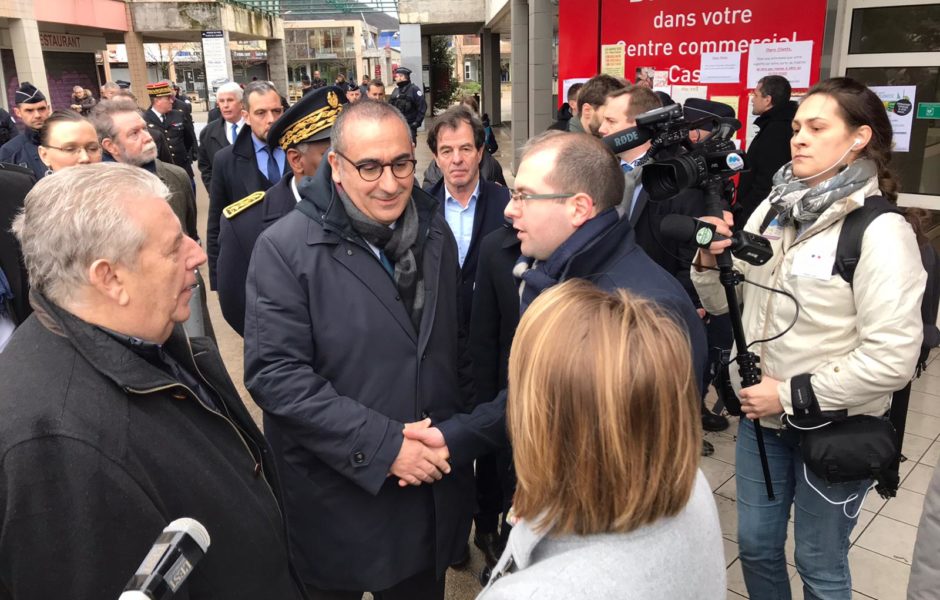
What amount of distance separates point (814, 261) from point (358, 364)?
1405 mm

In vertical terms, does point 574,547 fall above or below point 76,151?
below

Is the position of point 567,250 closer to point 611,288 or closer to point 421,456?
point 611,288

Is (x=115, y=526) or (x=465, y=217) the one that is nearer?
(x=115, y=526)

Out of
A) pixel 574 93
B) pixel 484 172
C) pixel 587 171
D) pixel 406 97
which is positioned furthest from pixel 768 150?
pixel 406 97

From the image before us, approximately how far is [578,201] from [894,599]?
87.3 inches

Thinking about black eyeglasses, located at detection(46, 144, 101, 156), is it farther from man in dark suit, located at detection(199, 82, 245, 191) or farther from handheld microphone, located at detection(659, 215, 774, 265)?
man in dark suit, located at detection(199, 82, 245, 191)

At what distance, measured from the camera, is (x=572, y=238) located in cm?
198

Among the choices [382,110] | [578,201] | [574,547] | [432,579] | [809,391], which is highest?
[382,110]

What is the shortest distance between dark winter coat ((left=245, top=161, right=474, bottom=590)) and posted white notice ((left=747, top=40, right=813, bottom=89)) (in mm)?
4749

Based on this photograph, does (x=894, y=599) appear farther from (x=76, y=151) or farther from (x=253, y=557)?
(x=76, y=151)

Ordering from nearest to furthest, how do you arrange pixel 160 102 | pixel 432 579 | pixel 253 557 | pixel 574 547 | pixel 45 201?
pixel 574 547 → pixel 45 201 → pixel 253 557 → pixel 432 579 → pixel 160 102

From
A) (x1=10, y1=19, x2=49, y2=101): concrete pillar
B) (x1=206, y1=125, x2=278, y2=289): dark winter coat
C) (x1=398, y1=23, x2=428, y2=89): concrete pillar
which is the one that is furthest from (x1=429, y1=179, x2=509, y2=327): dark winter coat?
(x1=398, y1=23, x2=428, y2=89): concrete pillar

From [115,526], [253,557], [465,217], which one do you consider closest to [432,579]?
[253,557]

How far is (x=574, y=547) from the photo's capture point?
1.08m
